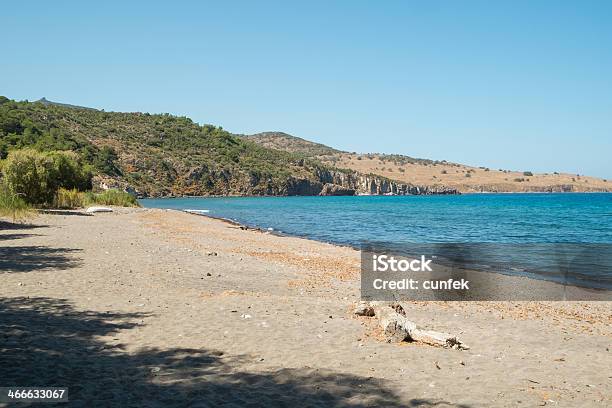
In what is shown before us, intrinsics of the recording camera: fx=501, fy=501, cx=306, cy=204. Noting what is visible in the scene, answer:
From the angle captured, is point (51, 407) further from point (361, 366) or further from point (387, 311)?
point (387, 311)

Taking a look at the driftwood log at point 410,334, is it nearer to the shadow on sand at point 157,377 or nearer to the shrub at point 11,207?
the shadow on sand at point 157,377

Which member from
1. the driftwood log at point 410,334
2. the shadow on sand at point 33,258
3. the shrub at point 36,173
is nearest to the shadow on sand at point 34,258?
the shadow on sand at point 33,258

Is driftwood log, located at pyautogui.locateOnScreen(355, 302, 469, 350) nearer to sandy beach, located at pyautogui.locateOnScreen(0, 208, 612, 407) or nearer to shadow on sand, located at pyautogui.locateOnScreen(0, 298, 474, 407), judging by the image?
sandy beach, located at pyautogui.locateOnScreen(0, 208, 612, 407)

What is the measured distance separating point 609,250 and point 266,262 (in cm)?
2091

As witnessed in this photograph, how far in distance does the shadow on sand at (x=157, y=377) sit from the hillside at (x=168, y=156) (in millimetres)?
65748

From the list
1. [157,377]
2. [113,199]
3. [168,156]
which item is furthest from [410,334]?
[168,156]

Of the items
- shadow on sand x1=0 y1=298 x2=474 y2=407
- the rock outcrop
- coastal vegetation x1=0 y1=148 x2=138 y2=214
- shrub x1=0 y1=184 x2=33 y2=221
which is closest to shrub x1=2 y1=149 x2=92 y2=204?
coastal vegetation x1=0 y1=148 x2=138 y2=214

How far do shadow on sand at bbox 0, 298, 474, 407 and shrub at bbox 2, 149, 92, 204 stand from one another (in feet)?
102

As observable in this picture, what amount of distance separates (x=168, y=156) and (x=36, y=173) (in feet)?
308

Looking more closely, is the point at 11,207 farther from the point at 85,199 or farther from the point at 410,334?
the point at 410,334

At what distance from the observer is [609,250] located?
28297 mm

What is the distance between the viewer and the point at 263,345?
26.2 ft

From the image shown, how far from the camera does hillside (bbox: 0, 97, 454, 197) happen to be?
317 ft

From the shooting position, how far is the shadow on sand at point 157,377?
5680 millimetres
